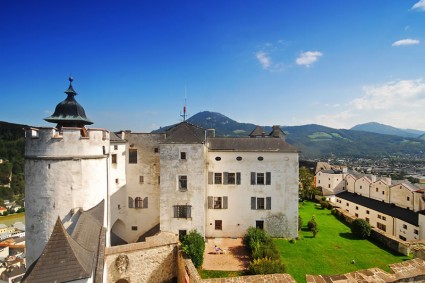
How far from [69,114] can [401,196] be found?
163ft

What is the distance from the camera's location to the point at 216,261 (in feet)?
63.9

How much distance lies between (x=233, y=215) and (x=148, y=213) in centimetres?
853

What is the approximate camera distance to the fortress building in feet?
48.1

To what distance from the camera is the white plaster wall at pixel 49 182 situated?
14609 millimetres

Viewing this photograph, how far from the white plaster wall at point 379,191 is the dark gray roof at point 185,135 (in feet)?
133

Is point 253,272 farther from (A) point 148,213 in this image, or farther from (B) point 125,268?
(A) point 148,213

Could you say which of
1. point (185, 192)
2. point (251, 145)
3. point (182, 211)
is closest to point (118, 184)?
point (185, 192)

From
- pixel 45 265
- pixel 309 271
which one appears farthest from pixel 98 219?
pixel 309 271

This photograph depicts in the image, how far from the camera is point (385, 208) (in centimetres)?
4038

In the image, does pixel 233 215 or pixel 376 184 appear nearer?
pixel 233 215

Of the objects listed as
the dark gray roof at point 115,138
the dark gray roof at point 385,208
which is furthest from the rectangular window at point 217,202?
the dark gray roof at point 385,208

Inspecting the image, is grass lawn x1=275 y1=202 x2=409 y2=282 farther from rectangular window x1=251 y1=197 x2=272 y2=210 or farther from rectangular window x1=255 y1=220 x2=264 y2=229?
rectangular window x1=251 y1=197 x2=272 y2=210

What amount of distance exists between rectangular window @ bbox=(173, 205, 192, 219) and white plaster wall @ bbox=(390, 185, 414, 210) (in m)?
37.7

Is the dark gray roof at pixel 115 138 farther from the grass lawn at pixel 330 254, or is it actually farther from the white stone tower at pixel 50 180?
the grass lawn at pixel 330 254
